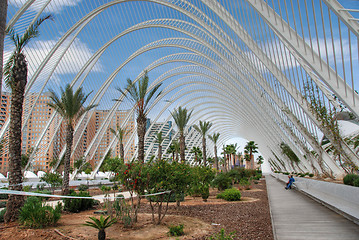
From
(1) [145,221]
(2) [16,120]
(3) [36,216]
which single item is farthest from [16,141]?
(1) [145,221]

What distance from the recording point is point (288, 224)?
686 centimetres

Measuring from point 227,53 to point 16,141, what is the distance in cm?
1805

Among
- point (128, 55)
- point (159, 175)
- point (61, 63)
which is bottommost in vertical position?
point (159, 175)

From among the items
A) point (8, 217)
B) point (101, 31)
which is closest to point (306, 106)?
point (8, 217)

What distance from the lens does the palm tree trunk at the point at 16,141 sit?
29.5 feet

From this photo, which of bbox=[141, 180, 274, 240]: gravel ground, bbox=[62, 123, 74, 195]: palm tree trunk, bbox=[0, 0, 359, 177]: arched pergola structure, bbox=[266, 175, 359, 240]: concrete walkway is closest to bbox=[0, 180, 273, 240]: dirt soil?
bbox=[141, 180, 274, 240]: gravel ground

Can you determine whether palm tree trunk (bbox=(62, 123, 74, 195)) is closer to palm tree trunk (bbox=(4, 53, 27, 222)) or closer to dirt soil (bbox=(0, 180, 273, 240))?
dirt soil (bbox=(0, 180, 273, 240))

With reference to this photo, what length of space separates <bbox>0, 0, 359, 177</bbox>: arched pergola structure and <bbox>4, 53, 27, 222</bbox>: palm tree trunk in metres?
8.83

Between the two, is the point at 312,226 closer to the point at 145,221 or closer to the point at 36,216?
the point at 145,221

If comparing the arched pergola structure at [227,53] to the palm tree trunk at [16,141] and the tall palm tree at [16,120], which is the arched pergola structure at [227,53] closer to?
the tall palm tree at [16,120]

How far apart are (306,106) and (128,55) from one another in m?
20.4

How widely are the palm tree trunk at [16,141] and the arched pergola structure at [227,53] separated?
29.0 ft

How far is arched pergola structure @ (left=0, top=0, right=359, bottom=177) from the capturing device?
10203mm

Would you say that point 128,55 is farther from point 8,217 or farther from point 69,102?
point 8,217
